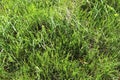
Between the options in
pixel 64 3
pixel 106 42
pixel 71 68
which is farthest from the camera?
pixel 64 3

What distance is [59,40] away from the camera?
2285 mm

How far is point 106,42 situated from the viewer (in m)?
2.33

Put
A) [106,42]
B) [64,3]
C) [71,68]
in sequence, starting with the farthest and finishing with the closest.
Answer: [64,3]
[106,42]
[71,68]

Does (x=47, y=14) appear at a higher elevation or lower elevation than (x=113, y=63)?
higher

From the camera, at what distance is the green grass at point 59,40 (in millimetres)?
2152

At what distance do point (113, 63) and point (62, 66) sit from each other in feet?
1.30

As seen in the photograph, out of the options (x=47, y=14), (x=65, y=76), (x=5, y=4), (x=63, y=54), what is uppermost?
(x=5, y=4)

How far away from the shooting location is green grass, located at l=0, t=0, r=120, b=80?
84.7 inches

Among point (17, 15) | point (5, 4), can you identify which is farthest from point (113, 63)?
point (5, 4)

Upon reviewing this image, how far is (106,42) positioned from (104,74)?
307 millimetres

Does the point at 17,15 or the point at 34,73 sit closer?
the point at 34,73

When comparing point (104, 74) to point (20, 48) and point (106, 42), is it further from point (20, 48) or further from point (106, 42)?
point (20, 48)

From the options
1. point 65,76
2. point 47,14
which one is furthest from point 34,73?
point 47,14

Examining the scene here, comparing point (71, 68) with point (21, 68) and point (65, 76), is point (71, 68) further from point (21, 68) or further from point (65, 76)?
point (21, 68)
